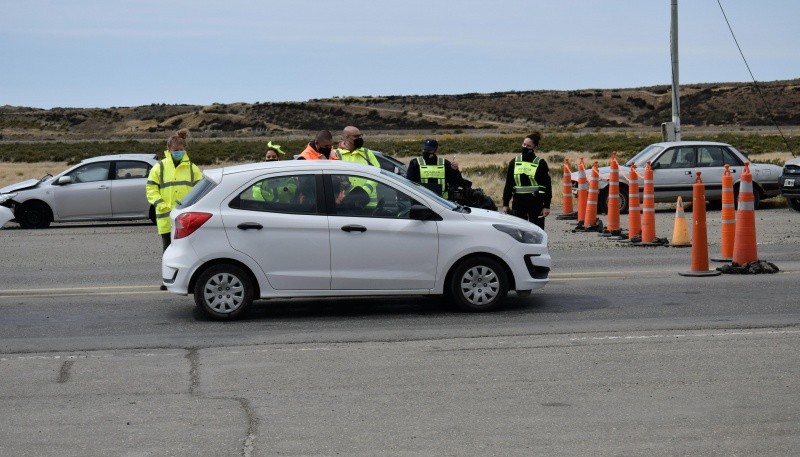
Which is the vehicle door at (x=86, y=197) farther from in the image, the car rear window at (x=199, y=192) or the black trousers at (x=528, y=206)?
the car rear window at (x=199, y=192)

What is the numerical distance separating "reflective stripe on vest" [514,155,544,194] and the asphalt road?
4.68 feet

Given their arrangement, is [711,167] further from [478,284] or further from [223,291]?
[223,291]

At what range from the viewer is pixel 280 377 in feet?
30.8

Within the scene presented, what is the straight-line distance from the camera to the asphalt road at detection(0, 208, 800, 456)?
7.46 meters

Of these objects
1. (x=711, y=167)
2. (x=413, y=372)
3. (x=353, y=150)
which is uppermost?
(x=353, y=150)

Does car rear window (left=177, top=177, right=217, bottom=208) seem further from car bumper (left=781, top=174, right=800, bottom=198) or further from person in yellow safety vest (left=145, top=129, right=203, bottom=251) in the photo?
car bumper (left=781, top=174, right=800, bottom=198)

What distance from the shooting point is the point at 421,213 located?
12.2 m

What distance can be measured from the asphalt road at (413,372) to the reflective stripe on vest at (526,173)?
1.43 m

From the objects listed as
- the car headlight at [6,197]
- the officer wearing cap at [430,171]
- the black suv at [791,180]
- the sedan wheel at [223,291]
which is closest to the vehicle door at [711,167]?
the black suv at [791,180]

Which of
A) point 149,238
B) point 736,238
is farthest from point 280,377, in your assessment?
point 149,238

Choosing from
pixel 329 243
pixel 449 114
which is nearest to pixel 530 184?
pixel 329 243

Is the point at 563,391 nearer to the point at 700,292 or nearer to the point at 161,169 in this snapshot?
the point at 700,292

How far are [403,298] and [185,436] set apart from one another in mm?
6212

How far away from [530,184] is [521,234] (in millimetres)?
3878
